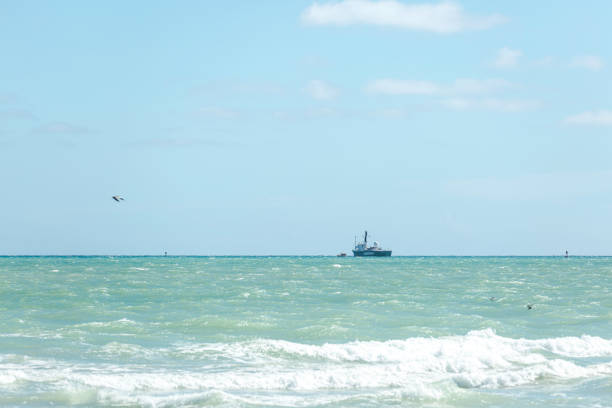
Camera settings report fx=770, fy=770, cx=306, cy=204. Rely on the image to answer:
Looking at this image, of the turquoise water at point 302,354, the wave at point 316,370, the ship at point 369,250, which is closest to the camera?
the turquoise water at point 302,354

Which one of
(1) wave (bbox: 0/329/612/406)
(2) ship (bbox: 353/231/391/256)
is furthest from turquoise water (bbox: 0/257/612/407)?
(2) ship (bbox: 353/231/391/256)

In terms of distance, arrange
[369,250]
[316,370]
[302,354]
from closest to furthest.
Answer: [316,370] → [302,354] → [369,250]

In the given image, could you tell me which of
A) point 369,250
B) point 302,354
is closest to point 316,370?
point 302,354

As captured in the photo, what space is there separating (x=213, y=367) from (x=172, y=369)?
102 centimetres

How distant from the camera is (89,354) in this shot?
20.3m

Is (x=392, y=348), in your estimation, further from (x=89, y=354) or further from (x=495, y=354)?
(x=89, y=354)

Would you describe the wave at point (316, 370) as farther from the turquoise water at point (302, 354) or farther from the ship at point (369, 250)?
the ship at point (369, 250)

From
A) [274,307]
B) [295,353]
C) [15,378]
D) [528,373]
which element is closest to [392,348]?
[295,353]

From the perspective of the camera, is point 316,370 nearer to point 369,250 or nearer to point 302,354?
point 302,354

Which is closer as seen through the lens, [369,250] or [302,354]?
[302,354]

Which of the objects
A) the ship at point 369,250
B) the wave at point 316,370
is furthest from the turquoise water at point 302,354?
the ship at point 369,250

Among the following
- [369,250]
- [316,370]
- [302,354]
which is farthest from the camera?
[369,250]

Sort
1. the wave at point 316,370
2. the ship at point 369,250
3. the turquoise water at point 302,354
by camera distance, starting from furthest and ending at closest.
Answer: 1. the ship at point 369,250
2. the wave at point 316,370
3. the turquoise water at point 302,354

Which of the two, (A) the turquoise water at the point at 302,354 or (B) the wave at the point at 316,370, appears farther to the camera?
(B) the wave at the point at 316,370
